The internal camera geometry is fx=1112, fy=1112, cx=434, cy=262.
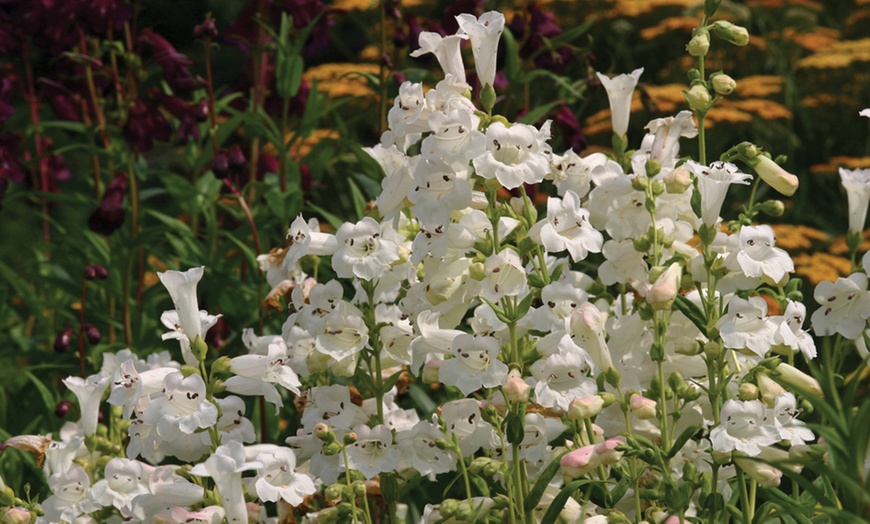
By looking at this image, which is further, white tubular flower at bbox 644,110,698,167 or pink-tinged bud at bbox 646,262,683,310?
white tubular flower at bbox 644,110,698,167

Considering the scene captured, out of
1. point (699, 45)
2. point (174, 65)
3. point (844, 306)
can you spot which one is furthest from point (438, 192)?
point (174, 65)

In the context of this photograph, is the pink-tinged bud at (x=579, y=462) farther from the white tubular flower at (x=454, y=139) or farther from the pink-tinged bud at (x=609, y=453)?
the white tubular flower at (x=454, y=139)

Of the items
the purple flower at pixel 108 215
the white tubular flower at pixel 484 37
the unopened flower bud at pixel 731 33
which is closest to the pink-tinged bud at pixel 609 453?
the white tubular flower at pixel 484 37

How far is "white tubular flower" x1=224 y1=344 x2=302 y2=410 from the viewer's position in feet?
6.79

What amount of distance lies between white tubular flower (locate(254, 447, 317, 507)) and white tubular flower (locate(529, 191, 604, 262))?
1.94 feet

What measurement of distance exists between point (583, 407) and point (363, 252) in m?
Answer: 0.49

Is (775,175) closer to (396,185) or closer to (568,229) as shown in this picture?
(568,229)

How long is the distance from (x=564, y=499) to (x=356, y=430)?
0.42m

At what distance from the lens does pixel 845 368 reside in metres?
4.45

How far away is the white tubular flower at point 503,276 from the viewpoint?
6.22 ft

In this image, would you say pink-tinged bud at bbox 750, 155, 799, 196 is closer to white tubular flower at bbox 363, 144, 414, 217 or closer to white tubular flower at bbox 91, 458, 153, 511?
white tubular flower at bbox 363, 144, 414, 217

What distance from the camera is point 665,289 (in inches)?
74.5

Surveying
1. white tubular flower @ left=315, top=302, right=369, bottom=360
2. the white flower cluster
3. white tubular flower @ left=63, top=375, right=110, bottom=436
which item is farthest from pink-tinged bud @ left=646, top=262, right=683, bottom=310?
white tubular flower @ left=63, top=375, right=110, bottom=436

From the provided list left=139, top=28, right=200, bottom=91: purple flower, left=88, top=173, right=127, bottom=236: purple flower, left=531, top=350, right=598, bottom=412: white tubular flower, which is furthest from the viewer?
left=139, top=28, right=200, bottom=91: purple flower
